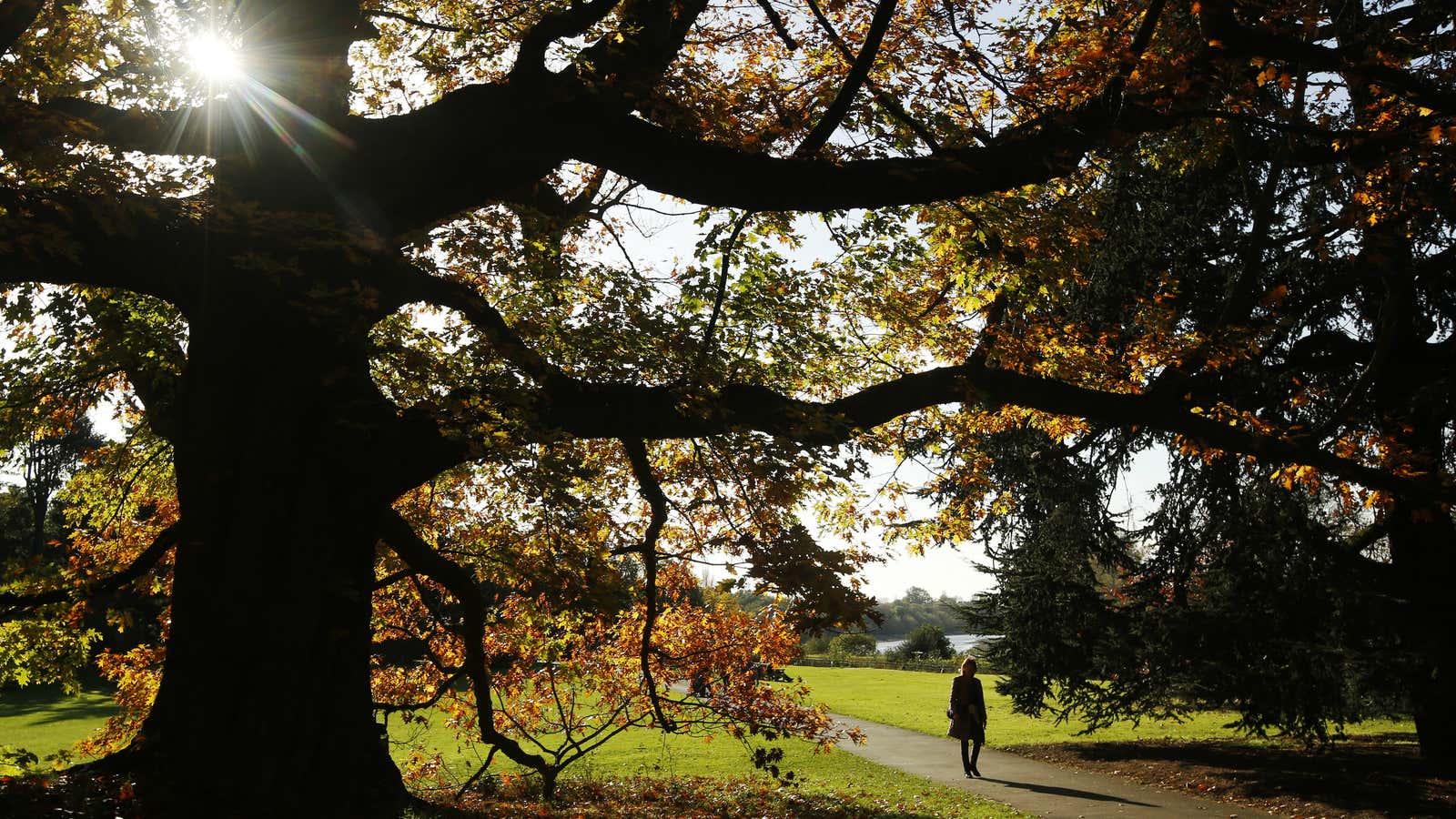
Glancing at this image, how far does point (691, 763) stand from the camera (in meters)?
18.5

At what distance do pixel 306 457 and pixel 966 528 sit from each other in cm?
692

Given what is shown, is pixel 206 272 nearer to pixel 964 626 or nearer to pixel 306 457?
Result: pixel 306 457

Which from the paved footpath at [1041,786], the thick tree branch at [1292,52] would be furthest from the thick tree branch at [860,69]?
the paved footpath at [1041,786]

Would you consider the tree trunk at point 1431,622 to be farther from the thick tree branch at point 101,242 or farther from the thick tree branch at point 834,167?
the thick tree branch at point 101,242

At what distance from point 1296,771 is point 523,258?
13.4 metres

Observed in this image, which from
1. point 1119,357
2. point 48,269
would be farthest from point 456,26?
point 1119,357

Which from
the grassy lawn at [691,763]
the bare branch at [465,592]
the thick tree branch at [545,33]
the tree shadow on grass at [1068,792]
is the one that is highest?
the thick tree branch at [545,33]

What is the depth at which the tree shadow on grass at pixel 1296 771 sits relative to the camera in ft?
36.0

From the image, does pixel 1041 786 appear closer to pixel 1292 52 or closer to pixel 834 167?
pixel 834 167

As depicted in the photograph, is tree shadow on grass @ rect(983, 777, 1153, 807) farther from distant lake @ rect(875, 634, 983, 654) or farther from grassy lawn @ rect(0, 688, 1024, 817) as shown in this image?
distant lake @ rect(875, 634, 983, 654)

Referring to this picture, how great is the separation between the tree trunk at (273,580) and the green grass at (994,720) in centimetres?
1504

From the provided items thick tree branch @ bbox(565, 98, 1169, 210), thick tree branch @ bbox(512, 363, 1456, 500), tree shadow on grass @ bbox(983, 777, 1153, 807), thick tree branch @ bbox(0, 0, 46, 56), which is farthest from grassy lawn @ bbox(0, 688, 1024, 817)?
thick tree branch @ bbox(565, 98, 1169, 210)

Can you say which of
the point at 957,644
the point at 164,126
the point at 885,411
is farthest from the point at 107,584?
the point at 957,644

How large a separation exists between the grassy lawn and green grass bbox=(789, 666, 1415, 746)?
466 cm
